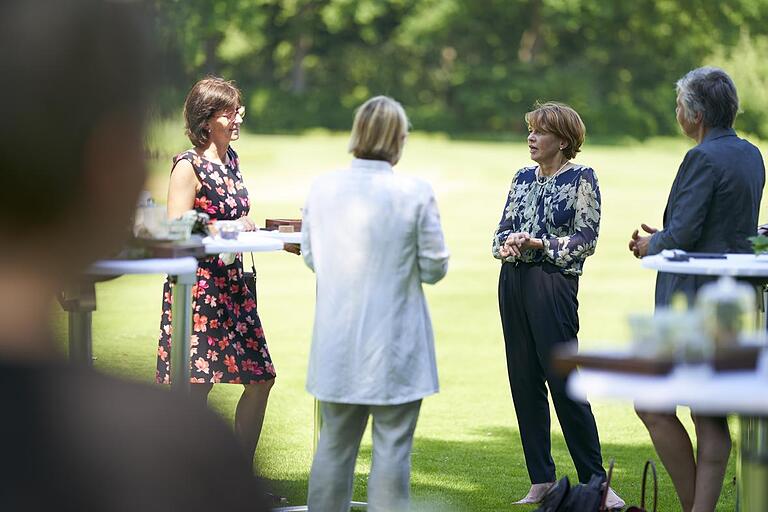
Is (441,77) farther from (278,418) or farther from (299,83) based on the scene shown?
(278,418)

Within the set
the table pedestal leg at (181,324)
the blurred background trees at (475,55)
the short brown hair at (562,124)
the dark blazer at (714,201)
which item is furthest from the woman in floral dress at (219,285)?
the blurred background trees at (475,55)

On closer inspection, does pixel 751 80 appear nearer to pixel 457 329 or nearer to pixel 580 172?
pixel 457 329

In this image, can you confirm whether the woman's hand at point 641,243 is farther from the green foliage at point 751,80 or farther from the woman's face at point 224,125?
the green foliage at point 751,80

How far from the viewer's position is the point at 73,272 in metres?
0.73

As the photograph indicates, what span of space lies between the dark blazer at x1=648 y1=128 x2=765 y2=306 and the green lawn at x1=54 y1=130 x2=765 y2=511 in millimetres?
1615

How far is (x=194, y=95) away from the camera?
19.4 ft

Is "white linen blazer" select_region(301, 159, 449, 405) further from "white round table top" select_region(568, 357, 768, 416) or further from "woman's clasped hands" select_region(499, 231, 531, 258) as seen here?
"woman's clasped hands" select_region(499, 231, 531, 258)

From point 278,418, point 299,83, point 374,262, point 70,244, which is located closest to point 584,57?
point 299,83

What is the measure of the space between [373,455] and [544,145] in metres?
2.22

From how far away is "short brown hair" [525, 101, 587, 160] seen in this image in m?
6.07

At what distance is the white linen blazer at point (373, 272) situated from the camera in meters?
4.28

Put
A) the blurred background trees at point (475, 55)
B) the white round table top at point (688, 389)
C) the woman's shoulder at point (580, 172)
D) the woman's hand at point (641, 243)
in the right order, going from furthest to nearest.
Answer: the blurred background trees at point (475, 55) → the woman's shoulder at point (580, 172) → the woman's hand at point (641, 243) → the white round table top at point (688, 389)

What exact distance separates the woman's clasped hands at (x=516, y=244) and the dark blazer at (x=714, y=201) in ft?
2.71

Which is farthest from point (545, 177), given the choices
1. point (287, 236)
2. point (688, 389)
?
point (688, 389)
